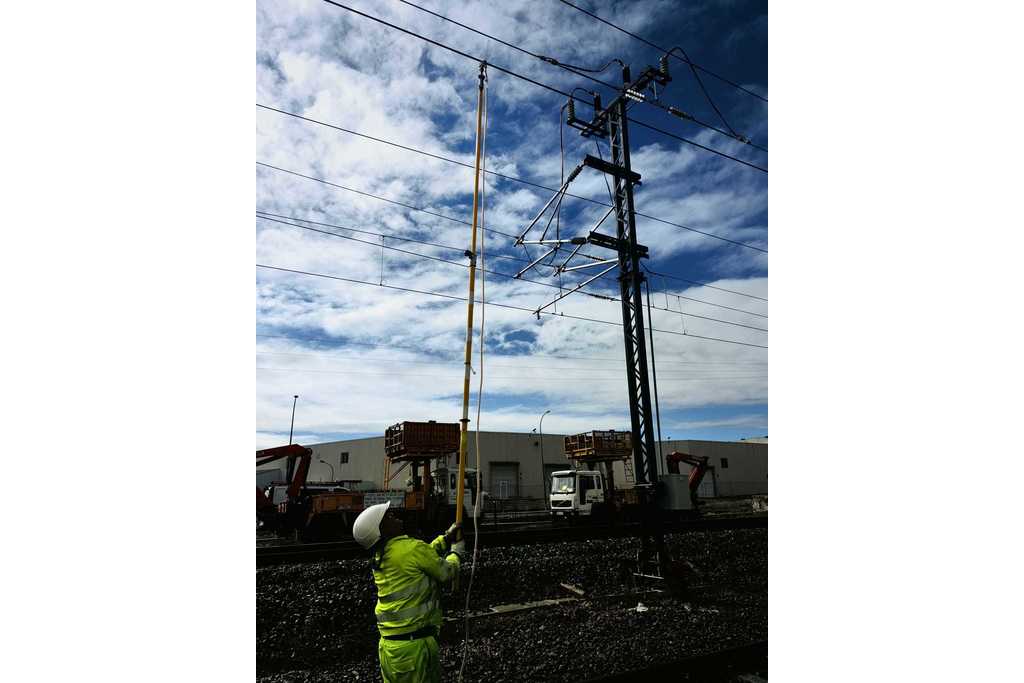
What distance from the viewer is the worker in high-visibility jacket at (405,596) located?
2.93m

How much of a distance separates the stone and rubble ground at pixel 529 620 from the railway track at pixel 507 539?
1.72 feet

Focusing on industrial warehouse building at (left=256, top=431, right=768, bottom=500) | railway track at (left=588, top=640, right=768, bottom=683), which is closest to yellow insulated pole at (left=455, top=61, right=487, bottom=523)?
railway track at (left=588, top=640, right=768, bottom=683)

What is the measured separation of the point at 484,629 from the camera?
6527 millimetres

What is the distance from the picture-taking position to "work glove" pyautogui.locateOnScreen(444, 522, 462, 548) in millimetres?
3270

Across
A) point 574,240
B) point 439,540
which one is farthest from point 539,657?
point 574,240

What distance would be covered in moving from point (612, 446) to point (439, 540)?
723 inches

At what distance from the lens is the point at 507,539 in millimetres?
11172

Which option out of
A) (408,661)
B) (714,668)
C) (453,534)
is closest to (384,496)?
(714,668)

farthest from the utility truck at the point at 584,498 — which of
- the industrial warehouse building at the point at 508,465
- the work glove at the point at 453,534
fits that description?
the industrial warehouse building at the point at 508,465

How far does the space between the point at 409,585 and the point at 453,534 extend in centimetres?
50

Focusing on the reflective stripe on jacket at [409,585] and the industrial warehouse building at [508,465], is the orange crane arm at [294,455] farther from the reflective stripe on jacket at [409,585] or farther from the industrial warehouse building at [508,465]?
the industrial warehouse building at [508,465]
